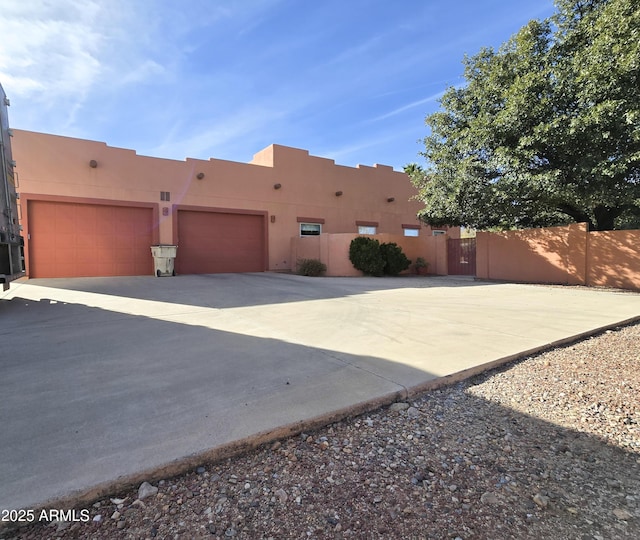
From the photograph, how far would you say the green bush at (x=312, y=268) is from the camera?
15.3 metres

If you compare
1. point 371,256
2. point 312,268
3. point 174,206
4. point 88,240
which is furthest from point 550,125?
point 88,240

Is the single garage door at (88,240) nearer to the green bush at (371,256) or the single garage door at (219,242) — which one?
the single garage door at (219,242)

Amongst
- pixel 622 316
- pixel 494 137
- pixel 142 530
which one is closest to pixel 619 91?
pixel 494 137

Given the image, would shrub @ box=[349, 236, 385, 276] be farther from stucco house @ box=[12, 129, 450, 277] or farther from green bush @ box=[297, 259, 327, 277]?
stucco house @ box=[12, 129, 450, 277]

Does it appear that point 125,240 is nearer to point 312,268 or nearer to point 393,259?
point 312,268

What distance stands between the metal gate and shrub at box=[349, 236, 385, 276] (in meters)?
4.53

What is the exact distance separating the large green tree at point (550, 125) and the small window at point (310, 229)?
241 inches

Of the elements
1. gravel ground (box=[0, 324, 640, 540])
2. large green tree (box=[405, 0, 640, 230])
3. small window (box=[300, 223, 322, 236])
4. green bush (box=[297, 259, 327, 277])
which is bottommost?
gravel ground (box=[0, 324, 640, 540])

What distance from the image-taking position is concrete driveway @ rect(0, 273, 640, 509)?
7.00ft

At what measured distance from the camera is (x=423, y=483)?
2.06 m

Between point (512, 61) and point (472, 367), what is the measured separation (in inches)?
490

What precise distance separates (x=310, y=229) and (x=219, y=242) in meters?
4.72

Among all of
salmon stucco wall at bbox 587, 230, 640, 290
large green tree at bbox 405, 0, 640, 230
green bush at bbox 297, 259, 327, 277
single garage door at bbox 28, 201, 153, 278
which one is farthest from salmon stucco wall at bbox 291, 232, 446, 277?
salmon stucco wall at bbox 587, 230, 640, 290

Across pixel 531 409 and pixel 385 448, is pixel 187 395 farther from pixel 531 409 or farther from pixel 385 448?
pixel 531 409
